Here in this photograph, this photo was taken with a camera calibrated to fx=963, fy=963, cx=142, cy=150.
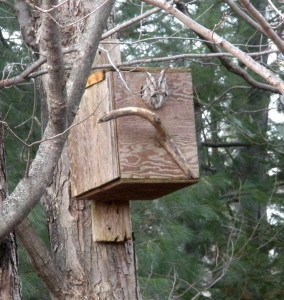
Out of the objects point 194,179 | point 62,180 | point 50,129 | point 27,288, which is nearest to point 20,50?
point 27,288

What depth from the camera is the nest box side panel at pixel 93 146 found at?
3.72 metres

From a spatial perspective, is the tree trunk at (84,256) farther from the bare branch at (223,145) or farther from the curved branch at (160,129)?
the bare branch at (223,145)

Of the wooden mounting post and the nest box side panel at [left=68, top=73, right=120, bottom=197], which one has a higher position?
the nest box side panel at [left=68, top=73, right=120, bottom=197]

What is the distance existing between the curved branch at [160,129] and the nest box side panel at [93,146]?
0.11m

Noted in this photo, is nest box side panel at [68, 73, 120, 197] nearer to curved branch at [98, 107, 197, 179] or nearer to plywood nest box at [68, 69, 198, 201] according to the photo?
plywood nest box at [68, 69, 198, 201]

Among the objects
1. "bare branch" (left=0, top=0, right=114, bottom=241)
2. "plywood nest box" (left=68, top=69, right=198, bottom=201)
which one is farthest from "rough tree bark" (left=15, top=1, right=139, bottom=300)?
"bare branch" (left=0, top=0, right=114, bottom=241)

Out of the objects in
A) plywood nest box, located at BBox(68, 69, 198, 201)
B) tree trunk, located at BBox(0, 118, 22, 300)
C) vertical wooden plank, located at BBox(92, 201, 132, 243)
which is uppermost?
plywood nest box, located at BBox(68, 69, 198, 201)

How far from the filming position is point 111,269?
158 inches

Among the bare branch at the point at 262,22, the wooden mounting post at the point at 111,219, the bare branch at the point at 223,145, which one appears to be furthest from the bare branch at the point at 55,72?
the bare branch at the point at 223,145

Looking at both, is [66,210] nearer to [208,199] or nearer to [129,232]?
[129,232]

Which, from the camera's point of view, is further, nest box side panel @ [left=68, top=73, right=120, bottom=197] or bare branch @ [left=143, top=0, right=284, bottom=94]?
nest box side panel @ [left=68, top=73, right=120, bottom=197]

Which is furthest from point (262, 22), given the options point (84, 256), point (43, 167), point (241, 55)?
point (84, 256)

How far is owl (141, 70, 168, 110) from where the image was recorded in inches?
148

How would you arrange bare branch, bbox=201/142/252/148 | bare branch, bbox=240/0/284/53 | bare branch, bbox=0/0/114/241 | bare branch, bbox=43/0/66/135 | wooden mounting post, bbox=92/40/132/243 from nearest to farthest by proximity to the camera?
bare branch, bbox=240/0/284/53
bare branch, bbox=43/0/66/135
bare branch, bbox=0/0/114/241
wooden mounting post, bbox=92/40/132/243
bare branch, bbox=201/142/252/148
